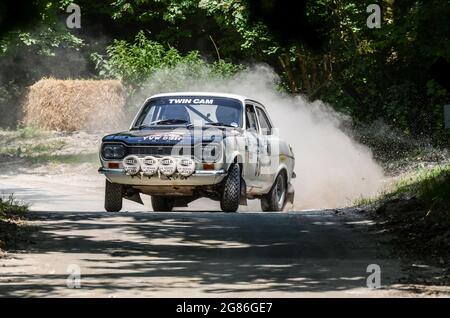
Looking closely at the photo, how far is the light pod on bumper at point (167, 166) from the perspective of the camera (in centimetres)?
1652

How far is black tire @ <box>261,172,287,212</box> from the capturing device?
19453 mm

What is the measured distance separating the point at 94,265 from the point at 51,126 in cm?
2966

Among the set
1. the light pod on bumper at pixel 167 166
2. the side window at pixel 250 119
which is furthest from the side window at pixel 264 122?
the light pod on bumper at pixel 167 166

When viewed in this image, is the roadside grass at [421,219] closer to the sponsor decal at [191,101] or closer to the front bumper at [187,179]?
the front bumper at [187,179]

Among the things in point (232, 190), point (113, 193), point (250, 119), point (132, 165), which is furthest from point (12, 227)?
point (250, 119)

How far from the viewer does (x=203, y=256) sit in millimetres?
12555

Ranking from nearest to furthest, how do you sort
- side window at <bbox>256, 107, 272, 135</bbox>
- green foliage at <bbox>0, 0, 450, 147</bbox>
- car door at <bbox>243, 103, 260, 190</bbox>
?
car door at <bbox>243, 103, 260, 190</bbox> < side window at <bbox>256, 107, 272, 135</bbox> < green foliage at <bbox>0, 0, 450, 147</bbox>

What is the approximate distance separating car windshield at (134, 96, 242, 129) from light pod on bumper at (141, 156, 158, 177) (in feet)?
4.20

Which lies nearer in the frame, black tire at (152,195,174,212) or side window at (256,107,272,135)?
side window at (256,107,272,135)

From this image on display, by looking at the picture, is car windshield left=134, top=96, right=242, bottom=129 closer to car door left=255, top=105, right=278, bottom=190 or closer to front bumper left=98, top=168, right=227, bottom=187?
car door left=255, top=105, right=278, bottom=190

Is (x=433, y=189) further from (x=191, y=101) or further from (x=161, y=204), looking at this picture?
(x=161, y=204)

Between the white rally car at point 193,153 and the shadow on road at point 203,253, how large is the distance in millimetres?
521

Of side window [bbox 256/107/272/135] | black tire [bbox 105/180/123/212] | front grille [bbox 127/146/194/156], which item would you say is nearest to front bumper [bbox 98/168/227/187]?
front grille [bbox 127/146/194/156]
